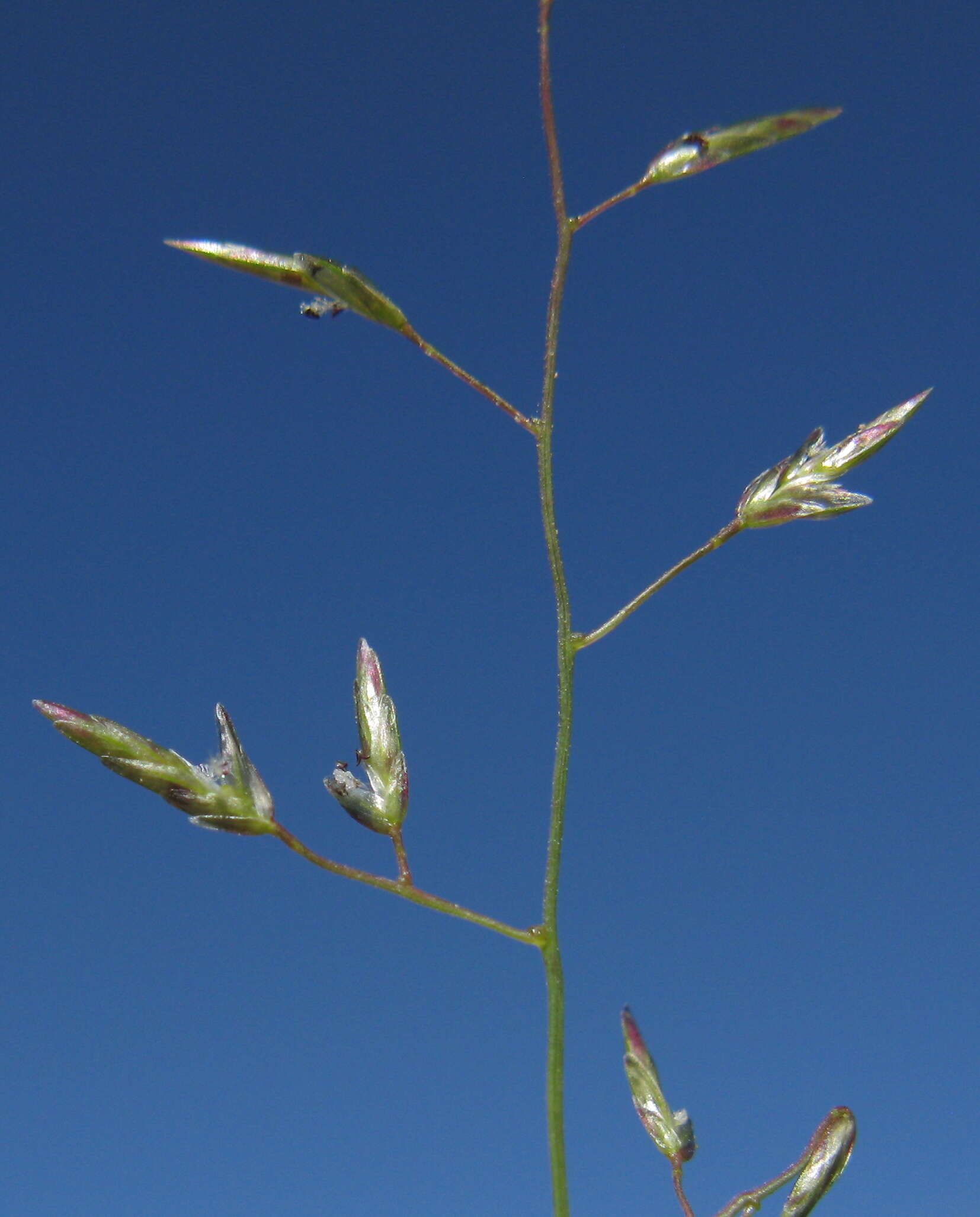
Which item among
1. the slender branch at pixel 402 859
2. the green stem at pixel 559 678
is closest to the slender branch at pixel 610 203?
the green stem at pixel 559 678

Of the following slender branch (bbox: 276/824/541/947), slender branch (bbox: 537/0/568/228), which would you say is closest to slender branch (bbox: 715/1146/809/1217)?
slender branch (bbox: 276/824/541/947)

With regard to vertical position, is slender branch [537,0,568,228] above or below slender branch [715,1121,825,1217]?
above

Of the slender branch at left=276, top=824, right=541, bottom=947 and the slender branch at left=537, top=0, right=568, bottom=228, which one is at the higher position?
the slender branch at left=537, top=0, right=568, bottom=228

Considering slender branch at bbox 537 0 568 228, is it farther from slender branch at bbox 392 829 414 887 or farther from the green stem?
slender branch at bbox 392 829 414 887

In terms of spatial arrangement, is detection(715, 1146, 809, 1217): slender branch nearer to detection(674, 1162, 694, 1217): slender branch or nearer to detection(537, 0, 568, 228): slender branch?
detection(674, 1162, 694, 1217): slender branch

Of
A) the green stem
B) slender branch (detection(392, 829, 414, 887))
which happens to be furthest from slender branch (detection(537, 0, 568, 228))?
slender branch (detection(392, 829, 414, 887))

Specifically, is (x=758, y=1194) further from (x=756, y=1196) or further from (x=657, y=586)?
(x=657, y=586)

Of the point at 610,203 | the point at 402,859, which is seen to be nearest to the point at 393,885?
the point at 402,859

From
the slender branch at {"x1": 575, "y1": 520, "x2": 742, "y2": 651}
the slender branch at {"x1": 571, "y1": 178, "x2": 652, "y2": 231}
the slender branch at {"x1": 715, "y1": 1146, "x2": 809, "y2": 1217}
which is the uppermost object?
the slender branch at {"x1": 571, "y1": 178, "x2": 652, "y2": 231}

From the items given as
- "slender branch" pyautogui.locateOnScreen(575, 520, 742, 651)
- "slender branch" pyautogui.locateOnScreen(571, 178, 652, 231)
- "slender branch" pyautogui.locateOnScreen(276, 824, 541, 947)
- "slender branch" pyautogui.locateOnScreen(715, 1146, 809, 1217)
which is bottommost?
"slender branch" pyautogui.locateOnScreen(715, 1146, 809, 1217)

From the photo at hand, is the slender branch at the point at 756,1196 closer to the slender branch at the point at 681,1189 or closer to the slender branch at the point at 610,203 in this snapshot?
the slender branch at the point at 681,1189
